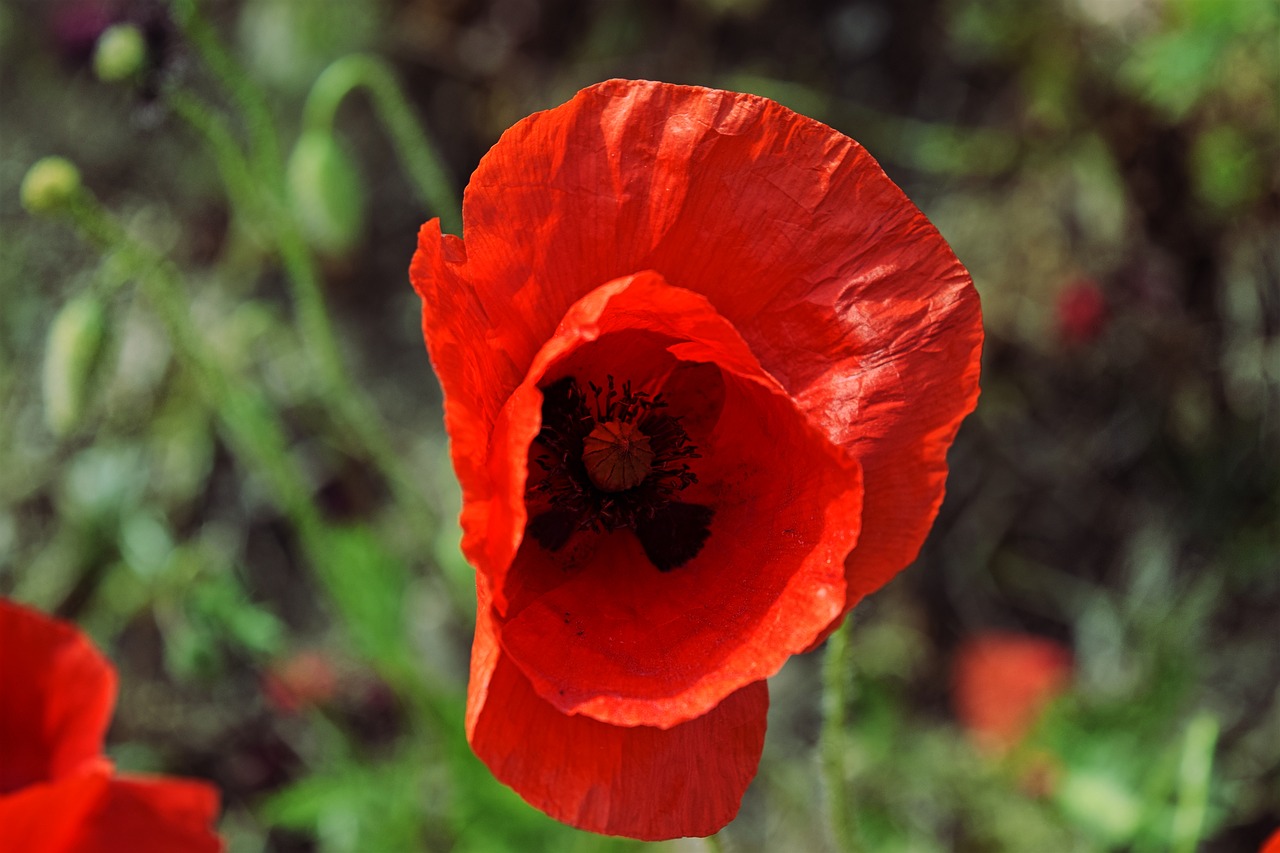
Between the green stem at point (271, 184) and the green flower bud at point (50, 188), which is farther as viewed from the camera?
the green stem at point (271, 184)

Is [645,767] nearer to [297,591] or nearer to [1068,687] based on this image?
[1068,687]

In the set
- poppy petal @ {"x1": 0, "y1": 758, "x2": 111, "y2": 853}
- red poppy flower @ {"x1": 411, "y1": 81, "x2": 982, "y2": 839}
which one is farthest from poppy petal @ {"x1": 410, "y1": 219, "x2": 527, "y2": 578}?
poppy petal @ {"x1": 0, "y1": 758, "x2": 111, "y2": 853}

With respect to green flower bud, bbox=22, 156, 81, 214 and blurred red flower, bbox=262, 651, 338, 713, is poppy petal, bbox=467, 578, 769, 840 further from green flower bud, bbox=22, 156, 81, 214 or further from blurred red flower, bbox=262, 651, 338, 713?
blurred red flower, bbox=262, 651, 338, 713

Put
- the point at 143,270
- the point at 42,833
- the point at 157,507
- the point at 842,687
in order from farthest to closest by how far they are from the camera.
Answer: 1. the point at 157,507
2. the point at 143,270
3. the point at 842,687
4. the point at 42,833

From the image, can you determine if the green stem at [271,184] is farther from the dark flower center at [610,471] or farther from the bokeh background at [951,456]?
the dark flower center at [610,471]

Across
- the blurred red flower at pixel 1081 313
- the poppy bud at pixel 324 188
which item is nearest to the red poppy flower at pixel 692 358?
the poppy bud at pixel 324 188

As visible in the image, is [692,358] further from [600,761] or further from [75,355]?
[75,355]

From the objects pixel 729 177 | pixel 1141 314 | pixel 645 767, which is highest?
pixel 729 177

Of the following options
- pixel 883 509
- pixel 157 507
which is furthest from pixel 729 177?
pixel 157 507
